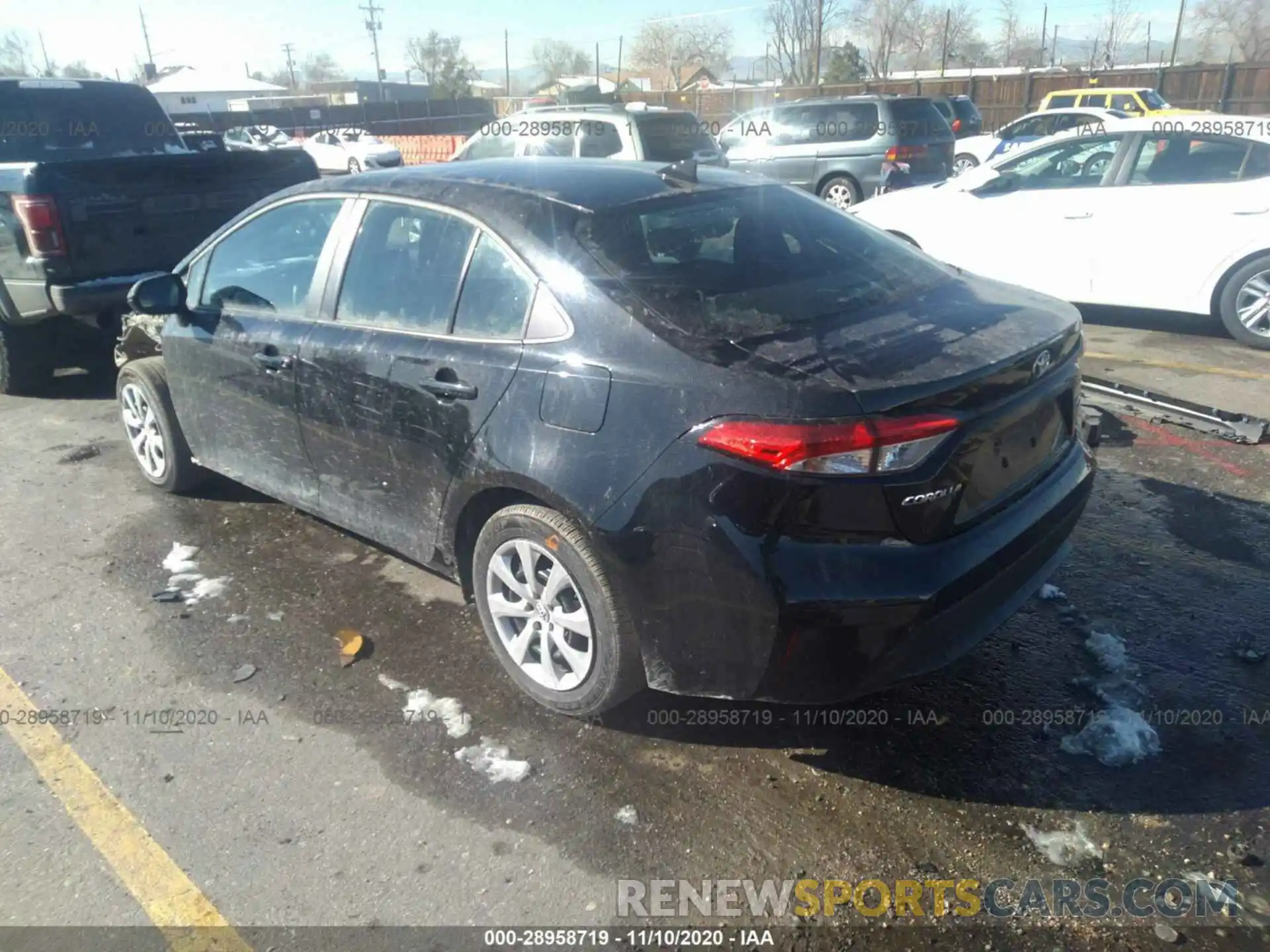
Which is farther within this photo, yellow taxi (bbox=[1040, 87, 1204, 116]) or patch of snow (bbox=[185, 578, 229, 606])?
yellow taxi (bbox=[1040, 87, 1204, 116])

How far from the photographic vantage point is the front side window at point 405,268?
11.1 ft

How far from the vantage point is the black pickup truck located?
649cm

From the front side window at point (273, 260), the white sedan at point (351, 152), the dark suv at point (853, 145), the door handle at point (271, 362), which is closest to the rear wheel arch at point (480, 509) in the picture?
the door handle at point (271, 362)

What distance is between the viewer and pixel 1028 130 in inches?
798

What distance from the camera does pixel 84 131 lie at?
876cm

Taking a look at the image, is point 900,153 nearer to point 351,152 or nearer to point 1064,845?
point 1064,845

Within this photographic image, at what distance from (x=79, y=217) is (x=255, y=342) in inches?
138

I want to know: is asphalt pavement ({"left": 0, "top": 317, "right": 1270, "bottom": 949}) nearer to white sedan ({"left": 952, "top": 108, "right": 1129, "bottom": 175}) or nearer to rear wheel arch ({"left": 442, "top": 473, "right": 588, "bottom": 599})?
rear wheel arch ({"left": 442, "top": 473, "right": 588, "bottom": 599})

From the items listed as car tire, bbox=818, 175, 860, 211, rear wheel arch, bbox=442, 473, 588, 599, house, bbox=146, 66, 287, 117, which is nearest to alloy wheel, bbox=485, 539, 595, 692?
rear wheel arch, bbox=442, 473, 588, 599

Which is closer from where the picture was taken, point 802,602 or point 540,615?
point 802,602

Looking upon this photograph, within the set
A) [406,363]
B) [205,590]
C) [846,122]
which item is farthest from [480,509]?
[846,122]

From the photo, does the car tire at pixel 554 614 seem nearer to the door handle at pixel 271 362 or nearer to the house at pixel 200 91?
the door handle at pixel 271 362

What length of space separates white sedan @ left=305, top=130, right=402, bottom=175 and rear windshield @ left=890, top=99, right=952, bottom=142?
47.1ft

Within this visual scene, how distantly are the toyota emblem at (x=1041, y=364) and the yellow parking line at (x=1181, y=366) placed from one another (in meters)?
4.55
